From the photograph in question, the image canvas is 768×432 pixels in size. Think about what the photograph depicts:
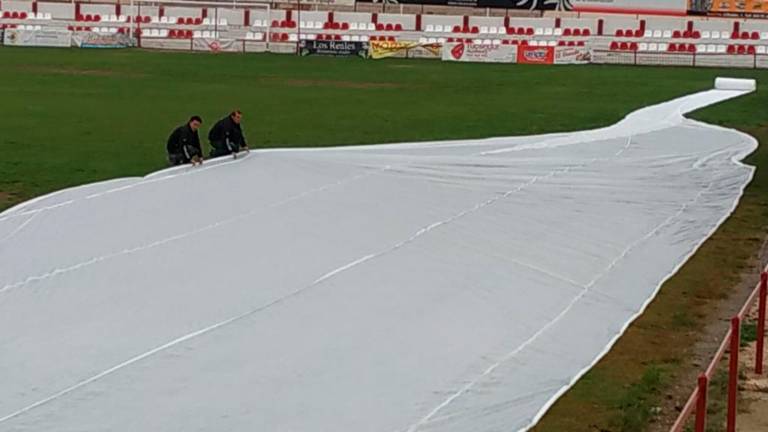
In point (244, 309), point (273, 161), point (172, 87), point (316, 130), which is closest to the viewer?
point (244, 309)

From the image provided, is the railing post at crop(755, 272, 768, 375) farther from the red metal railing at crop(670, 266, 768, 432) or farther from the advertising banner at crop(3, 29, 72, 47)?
the advertising banner at crop(3, 29, 72, 47)

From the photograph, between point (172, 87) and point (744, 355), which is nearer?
point (744, 355)

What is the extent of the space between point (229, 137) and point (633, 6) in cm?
6647

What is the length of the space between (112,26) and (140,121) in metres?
42.9

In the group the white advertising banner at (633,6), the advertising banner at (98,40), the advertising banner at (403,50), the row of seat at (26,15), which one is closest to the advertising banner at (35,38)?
the advertising banner at (98,40)

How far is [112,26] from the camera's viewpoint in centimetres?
7369

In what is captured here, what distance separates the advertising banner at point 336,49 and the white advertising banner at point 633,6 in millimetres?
21419

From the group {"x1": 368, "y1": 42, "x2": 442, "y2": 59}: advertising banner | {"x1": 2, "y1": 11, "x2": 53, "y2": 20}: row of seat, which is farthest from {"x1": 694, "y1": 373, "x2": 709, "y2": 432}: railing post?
{"x1": 2, "y1": 11, "x2": 53, "y2": 20}: row of seat

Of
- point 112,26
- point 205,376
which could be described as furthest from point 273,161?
point 112,26

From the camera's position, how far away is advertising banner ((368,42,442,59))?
219 feet

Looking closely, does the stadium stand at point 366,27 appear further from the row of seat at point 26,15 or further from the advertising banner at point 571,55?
the advertising banner at point 571,55

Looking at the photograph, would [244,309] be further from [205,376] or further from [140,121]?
[140,121]

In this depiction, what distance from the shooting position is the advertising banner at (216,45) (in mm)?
69562

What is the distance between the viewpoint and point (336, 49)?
6688cm
